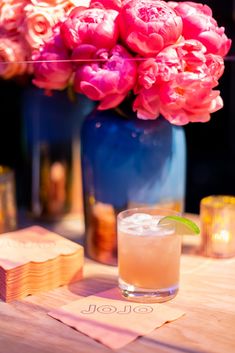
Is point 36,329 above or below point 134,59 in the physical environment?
below

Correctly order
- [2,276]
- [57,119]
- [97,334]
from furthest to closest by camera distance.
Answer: [57,119]
[2,276]
[97,334]

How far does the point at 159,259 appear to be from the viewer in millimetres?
859

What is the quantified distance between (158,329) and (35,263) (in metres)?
0.22

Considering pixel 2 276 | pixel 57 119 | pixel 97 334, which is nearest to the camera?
pixel 97 334

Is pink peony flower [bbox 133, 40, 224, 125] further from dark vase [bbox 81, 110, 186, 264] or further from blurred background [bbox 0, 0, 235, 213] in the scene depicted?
blurred background [bbox 0, 0, 235, 213]

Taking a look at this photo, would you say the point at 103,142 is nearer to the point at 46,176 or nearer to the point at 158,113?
the point at 158,113

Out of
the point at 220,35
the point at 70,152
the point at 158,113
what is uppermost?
the point at 220,35

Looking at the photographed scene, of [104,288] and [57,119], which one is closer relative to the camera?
[104,288]

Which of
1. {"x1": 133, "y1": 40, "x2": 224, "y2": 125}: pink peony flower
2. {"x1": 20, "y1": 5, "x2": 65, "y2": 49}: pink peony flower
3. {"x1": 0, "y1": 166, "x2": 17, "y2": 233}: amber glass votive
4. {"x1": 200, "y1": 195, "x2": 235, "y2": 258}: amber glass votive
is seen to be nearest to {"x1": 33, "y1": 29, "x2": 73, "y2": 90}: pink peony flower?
{"x1": 20, "y1": 5, "x2": 65, "y2": 49}: pink peony flower

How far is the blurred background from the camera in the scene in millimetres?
1364

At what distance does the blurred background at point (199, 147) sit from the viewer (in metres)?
1.36

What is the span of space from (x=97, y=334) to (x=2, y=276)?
186mm

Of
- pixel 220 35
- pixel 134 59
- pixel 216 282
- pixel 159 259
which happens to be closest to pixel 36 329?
pixel 159 259

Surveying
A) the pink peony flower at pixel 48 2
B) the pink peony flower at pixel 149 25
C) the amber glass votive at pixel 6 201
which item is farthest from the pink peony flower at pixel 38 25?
the amber glass votive at pixel 6 201
